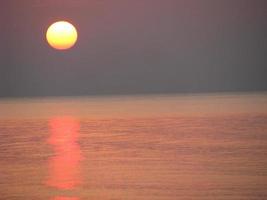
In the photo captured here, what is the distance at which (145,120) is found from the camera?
76cm

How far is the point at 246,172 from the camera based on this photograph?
40 cm

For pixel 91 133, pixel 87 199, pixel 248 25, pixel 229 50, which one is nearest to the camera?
pixel 87 199

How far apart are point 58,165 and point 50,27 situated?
1046 mm

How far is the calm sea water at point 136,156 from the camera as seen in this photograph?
0.37m

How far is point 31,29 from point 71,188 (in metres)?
1.15

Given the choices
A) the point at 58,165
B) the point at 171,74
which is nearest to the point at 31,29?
the point at 171,74

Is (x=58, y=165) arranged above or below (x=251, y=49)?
below

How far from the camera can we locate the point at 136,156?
480 millimetres

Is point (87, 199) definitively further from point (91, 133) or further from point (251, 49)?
point (251, 49)

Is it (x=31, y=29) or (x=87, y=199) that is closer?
(x=87, y=199)

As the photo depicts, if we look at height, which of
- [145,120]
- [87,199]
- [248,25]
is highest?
[248,25]

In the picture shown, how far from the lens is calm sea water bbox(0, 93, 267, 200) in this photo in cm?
37

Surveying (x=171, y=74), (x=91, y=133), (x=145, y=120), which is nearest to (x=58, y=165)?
(x=91, y=133)

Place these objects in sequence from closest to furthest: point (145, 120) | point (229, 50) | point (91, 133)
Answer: point (91, 133), point (145, 120), point (229, 50)
